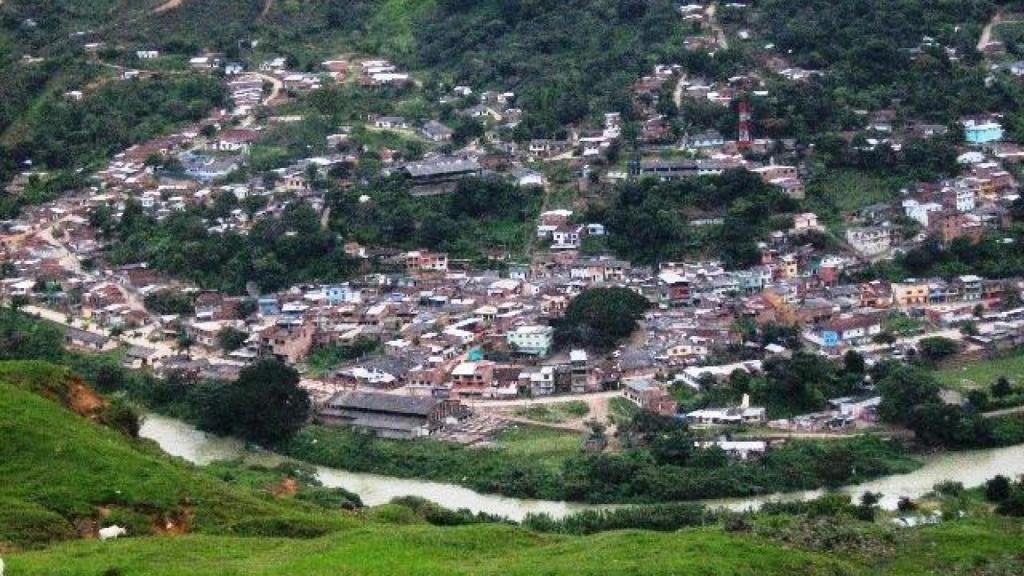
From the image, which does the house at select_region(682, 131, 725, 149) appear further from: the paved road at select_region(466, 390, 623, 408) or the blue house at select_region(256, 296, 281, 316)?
the paved road at select_region(466, 390, 623, 408)

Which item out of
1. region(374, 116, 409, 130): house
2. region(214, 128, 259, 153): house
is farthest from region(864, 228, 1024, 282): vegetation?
region(214, 128, 259, 153): house

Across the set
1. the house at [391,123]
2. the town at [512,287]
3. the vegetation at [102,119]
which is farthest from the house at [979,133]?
the vegetation at [102,119]

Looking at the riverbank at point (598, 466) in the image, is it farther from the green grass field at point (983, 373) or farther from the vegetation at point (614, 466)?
the green grass field at point (983, 373)

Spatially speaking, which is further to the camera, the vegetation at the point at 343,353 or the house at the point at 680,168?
the house at the point at 680,168

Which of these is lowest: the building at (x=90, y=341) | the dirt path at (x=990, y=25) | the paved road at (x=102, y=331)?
the paved road at (x=102, y=331)

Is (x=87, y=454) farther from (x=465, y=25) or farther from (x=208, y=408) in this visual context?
A: (x=465, y=25)

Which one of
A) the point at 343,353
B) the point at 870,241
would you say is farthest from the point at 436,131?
the point at 870,241

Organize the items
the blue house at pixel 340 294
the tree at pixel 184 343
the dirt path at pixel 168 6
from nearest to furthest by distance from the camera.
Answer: the tree at pixel 184 343 < the blue house at pixel 340 294 < the dirt path at pixel 168 6

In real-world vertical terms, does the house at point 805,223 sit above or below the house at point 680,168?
below
